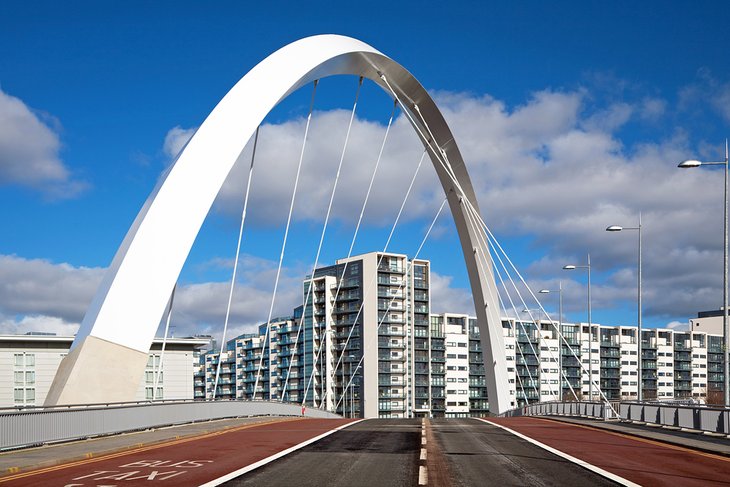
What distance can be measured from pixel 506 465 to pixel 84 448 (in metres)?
9.37

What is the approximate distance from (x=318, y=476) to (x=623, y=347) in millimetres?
175688

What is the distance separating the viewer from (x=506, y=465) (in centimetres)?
1468

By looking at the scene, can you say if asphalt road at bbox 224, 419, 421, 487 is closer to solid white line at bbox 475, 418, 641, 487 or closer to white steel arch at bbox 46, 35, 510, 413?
solid white line at bbox 475, 418, 641, 487

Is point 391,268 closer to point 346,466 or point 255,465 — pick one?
point 255,465

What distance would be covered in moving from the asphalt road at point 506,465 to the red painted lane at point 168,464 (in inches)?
146

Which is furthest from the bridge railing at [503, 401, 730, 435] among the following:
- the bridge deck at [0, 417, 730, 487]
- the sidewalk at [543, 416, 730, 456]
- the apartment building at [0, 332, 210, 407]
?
the apartment building at [0, 332, 210, 407]

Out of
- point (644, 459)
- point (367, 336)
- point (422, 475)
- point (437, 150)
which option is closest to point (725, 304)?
point (644, 459)

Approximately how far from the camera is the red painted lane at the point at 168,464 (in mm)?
12859

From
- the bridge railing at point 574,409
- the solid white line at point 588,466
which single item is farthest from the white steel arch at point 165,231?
the bridge railing at point 574,409

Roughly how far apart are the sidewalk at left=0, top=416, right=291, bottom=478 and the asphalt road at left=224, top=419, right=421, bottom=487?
13.5 ft

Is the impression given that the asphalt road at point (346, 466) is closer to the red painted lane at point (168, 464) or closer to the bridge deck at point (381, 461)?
the bridge deck at point (381, 461)

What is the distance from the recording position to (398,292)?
12962cm

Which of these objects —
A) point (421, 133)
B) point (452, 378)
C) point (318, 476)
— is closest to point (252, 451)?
point (318, 476)

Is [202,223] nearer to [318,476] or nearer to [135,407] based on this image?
[135,407]
